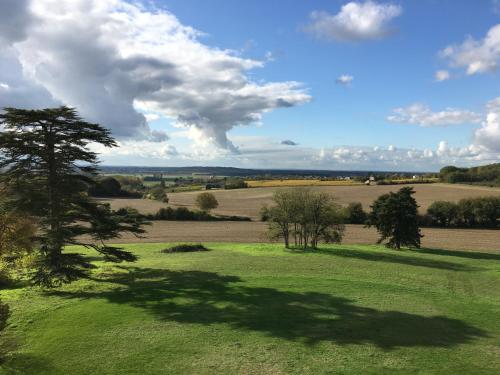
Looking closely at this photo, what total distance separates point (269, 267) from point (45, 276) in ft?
49.8

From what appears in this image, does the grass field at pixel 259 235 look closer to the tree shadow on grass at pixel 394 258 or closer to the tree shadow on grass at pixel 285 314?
the tree shadow on grass at pixel 394 258

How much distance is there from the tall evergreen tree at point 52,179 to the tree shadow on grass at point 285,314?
211cm

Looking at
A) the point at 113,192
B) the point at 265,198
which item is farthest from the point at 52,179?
the point at 113,192

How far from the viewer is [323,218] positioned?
1692 inches

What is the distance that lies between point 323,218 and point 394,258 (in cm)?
815

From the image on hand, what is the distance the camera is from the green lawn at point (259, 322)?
14.2 meters

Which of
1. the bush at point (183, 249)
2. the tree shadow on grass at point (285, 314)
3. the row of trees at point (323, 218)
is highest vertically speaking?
the row of trees at point (323, 218)

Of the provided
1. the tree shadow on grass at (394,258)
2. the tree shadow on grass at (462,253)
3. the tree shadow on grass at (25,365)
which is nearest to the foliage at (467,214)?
the tree shadow on grass at (462,253)

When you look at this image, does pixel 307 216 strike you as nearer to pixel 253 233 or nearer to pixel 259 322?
pixel 253 233

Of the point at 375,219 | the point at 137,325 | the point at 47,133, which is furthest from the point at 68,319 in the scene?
the point at 375,219

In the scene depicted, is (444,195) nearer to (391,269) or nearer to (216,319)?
(391,269)

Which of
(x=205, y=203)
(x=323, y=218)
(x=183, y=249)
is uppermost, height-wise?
(x=205, y=203)

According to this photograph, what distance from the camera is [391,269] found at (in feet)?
105

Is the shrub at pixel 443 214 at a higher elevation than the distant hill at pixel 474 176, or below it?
below
